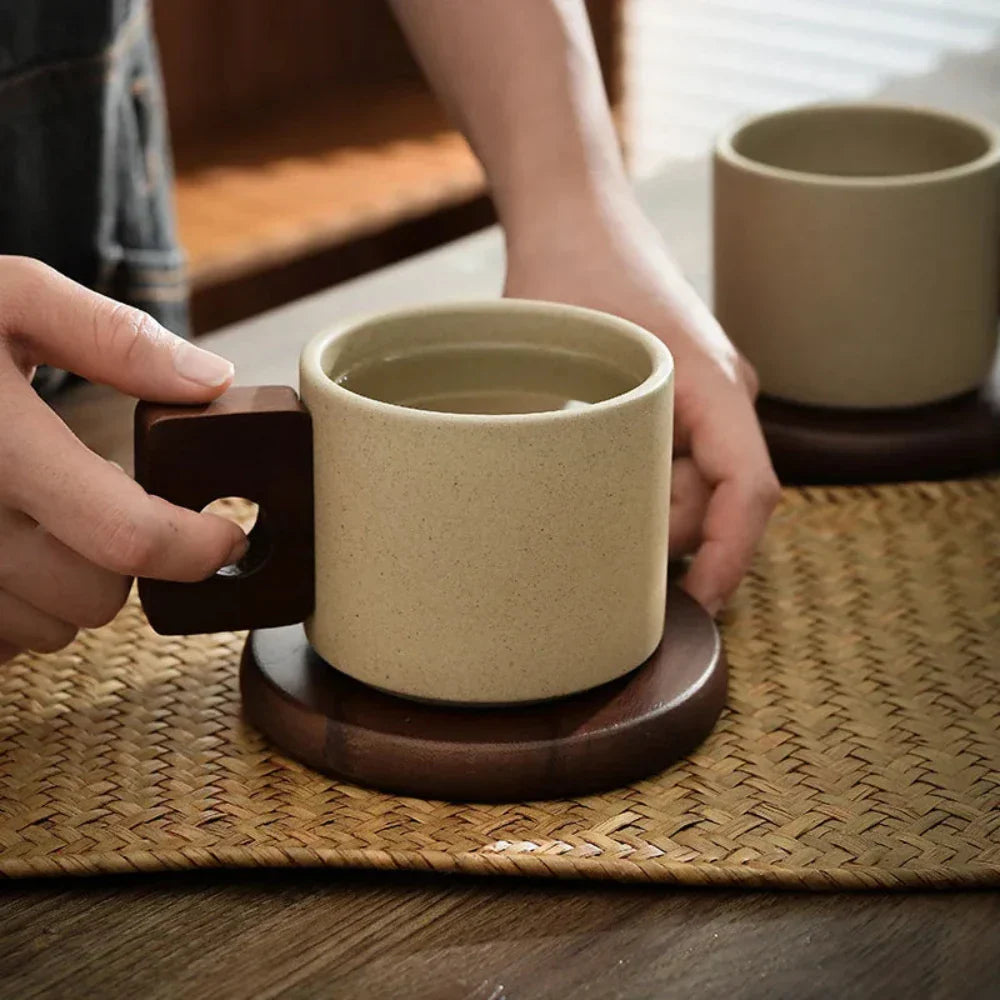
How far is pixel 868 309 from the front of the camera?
952 millimetres

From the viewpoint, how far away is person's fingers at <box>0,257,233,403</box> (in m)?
0.63

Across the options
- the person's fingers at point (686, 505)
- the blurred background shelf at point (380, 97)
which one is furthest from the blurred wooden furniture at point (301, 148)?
the person's fingers at point (686, 505)

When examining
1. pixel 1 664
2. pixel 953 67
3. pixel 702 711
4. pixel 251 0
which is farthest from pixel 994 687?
pixel 251 0

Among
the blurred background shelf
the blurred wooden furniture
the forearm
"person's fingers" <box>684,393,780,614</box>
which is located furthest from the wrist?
the blurred wooden furniture

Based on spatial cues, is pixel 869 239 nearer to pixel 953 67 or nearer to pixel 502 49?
pixel 502 49

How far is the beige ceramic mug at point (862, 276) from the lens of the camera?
0.94 metres

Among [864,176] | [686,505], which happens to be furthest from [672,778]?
[864,176]

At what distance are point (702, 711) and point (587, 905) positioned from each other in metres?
0.11

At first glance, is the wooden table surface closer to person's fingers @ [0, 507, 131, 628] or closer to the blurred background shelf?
person's fingers @ [0, 507, 131, 628]

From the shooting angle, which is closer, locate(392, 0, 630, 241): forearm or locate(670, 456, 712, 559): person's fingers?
locate(670, 456, 712, 559): person's fingers

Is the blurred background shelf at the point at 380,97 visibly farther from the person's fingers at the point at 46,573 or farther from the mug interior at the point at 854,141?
the person's fingers at the point at 46,573

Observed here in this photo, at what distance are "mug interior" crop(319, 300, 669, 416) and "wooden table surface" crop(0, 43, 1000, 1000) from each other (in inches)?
8.6

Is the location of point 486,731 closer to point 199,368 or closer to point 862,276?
point 199,368

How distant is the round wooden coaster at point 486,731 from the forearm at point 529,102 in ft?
1.09
